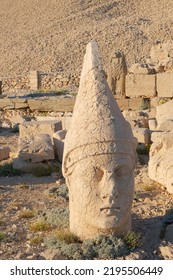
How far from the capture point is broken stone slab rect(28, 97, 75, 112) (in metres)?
18.8

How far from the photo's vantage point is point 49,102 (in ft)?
62.8

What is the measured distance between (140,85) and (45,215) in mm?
11668

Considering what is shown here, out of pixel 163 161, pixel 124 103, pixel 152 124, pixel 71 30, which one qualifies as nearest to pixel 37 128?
pixel 152 124

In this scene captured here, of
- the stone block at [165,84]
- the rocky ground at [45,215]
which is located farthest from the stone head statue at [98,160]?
the stone block at [165,84]

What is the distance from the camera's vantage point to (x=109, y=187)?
6223 mm

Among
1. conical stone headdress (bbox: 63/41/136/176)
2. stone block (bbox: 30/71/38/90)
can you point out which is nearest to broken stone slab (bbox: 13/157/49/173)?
conical stone headdress (bbox: 63/41/136/176)

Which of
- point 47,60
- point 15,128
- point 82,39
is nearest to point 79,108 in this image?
point 15,128

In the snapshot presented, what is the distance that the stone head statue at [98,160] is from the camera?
6270 millimetres

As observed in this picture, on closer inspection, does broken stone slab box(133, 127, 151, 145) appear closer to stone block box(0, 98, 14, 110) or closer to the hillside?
stone block box(0, 98, 14, 110)

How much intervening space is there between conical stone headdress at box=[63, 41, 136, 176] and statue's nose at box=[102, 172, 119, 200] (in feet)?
0.87

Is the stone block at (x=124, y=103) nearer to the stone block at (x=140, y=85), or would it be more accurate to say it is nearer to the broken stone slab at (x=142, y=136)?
the stone block at (x=140, y=85)

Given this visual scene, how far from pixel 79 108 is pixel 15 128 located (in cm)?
974

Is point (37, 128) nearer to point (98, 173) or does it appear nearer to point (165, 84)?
point (165, 84)
